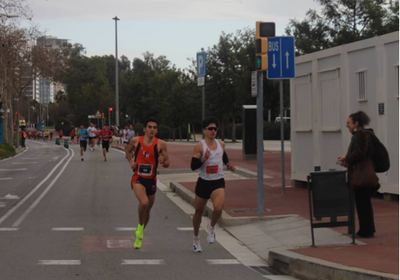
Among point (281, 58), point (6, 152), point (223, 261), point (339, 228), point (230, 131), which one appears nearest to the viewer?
point (223, 261)

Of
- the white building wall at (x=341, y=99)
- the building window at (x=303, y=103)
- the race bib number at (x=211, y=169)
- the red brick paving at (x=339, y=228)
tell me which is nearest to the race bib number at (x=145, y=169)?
the race bib number at (x=211, y=169)

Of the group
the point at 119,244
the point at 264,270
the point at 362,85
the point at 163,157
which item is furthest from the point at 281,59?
the point at 264,270

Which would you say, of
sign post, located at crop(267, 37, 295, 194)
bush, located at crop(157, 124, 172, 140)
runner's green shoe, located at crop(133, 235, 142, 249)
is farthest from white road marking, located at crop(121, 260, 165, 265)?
bush, located at crop(157, 124, 172, 140)

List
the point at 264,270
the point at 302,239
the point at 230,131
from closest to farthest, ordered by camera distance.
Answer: the point at 264,270 → the point at 302,239 → the point at 230,131

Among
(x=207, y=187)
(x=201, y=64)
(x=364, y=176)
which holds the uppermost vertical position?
(x=201, y=64)

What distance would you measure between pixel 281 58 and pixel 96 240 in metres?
5.86

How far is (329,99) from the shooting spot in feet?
44.8

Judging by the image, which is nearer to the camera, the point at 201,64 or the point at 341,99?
the point at 341,99

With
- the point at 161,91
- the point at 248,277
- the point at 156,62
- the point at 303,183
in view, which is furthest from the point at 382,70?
the point at 156,62

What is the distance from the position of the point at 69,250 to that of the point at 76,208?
4.58 m

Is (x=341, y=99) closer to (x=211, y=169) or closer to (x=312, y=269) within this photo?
(x=211, y=169)

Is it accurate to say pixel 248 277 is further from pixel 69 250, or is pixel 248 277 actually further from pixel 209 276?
pixel 69 250

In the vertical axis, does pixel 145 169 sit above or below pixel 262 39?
below

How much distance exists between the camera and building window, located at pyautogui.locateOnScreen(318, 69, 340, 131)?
13.4 metres
